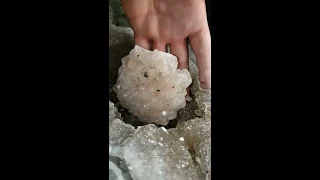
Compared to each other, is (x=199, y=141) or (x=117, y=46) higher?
(x=117, y=46)

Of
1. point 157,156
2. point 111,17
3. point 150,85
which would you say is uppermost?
point 111,17

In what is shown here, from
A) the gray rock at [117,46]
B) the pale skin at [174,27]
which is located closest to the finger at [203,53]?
the pale skin at [174,27]

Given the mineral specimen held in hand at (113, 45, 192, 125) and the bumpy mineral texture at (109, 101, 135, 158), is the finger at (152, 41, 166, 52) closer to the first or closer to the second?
the mineral specimen held in hand at (113, 45, 192, 125)

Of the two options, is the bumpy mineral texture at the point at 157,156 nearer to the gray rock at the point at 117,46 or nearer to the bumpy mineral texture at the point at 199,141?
the bumpy mineral texture at the point at 199,141

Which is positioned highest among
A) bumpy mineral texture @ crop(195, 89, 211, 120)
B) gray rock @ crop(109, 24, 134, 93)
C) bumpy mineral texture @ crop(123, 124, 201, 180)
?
gray rock @ crop(109, 24, 134, 93)

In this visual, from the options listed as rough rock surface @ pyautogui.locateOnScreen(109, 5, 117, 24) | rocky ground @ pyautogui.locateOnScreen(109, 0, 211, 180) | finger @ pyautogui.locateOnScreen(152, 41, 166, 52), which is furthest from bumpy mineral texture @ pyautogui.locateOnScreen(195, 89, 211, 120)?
rough rock surface @ pyautogui.locateOnScreen(109, 5, 117, 24)

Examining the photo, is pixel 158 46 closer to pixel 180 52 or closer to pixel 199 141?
pixel 180 52

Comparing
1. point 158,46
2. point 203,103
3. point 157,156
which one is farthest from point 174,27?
point 157,156

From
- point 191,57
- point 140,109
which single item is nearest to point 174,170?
point 140,109
